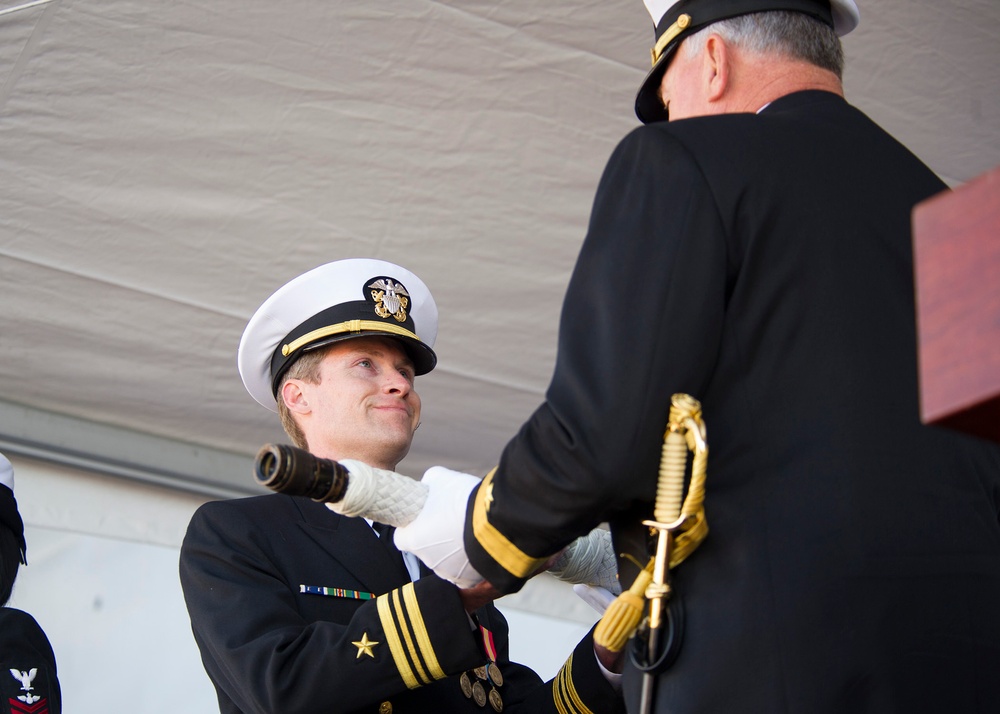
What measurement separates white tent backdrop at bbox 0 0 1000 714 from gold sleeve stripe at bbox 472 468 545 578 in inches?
61.9

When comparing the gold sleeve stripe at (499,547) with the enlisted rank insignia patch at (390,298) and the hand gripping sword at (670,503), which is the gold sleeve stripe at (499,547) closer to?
the hand gripping sword at (670,503)

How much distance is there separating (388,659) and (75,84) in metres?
1.62

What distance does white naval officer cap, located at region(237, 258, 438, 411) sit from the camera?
2.72 meters

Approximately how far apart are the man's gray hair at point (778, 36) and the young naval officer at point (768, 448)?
27cm

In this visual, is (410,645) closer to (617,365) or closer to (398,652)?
(398,652)

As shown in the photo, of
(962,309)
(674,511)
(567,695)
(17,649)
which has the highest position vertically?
(962,309)

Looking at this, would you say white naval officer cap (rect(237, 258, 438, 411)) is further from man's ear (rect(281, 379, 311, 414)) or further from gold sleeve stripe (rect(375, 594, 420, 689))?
gold sleeve stripe (rect(375, 594, 420, 689))

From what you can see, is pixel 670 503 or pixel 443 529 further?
pixel 443 529

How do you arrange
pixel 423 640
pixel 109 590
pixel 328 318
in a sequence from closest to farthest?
pixel 423 640 → pixel 328 318 → pixel 109 590

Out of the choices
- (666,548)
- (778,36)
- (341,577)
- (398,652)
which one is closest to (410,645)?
(398,652)

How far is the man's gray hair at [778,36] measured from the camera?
1.78 metres

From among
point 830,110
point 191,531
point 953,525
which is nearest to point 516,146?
point 191,531

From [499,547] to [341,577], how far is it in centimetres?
93

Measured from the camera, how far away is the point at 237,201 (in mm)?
3188
